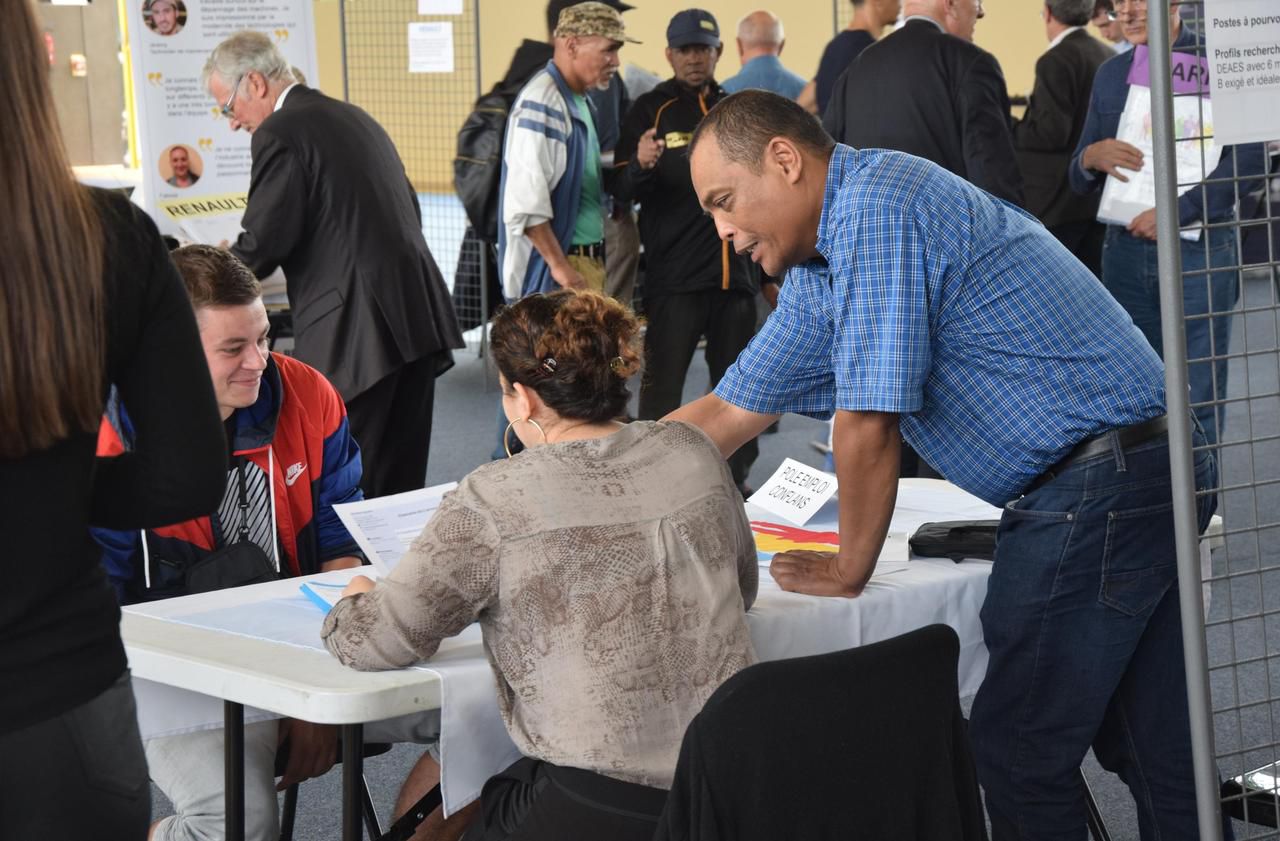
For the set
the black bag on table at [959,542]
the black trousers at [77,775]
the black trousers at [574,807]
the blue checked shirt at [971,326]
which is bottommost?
the black trousers at [574,807]

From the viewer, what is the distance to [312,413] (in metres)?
2.31

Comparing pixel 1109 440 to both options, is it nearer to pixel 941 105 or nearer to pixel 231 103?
pixel 941 105

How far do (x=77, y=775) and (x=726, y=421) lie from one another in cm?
125

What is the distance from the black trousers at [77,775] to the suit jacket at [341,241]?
2523 mm

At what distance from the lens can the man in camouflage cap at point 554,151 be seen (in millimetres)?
4301

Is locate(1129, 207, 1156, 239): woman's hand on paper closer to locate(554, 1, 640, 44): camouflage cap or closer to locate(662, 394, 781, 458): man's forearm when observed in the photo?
locate(554, 1, 640, 44): camouflage cap

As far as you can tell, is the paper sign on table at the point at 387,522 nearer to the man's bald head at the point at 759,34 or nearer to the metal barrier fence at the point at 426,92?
the metal barrier fence at the point at 426,92

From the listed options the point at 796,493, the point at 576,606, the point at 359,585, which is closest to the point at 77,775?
the point at 576,606

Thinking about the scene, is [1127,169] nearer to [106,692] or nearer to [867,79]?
[867,79]

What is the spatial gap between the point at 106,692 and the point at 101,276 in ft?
1.06

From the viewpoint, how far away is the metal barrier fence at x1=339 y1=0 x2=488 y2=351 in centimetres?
639

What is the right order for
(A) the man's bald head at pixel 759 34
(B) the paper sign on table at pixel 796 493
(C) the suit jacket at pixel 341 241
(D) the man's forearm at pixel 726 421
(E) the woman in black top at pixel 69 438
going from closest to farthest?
1. (E) the woman in black top at pixel 69 438
2. (D) the man's forearm at pixel 726 421
3. (B) the paper sign on table at pixel 796 493
4. (C) the suit jacket at pixel 341 241
5. (A) the man's bald head at pixel 759 34

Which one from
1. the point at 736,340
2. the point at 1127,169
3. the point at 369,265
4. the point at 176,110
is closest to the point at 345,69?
the point at 176,110

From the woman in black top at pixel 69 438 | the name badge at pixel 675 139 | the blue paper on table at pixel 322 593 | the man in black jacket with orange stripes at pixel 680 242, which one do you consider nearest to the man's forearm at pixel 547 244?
the man in black jacket with orange stripes at pixel 680 242
